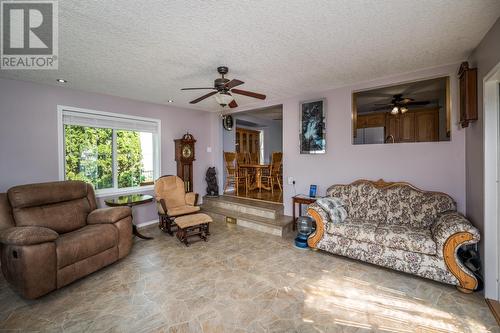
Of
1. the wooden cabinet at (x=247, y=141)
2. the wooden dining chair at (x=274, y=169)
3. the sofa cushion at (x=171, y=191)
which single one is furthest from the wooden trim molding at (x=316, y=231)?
the wooden cabinet at (x=247, y=141)

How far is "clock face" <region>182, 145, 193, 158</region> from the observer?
5041mm

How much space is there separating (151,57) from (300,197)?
3.03m

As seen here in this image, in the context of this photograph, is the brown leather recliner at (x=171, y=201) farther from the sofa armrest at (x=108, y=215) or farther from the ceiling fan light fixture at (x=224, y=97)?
the ceiling fan light fixture at (x=224, y=97)

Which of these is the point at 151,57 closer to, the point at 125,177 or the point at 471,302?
the point at 125,177

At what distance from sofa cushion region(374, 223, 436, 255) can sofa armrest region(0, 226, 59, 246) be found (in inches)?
142

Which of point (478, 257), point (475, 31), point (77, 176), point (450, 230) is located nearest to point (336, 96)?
point (475, 31)

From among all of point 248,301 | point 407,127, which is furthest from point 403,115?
point 248,301

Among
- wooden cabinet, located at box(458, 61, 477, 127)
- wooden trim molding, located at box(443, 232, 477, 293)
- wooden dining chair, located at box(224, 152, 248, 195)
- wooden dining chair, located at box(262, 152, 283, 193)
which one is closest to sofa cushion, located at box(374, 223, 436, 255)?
wooden trim molding, located at box(443, 232, 477, 293)

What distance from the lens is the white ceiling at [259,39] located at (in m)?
1.79

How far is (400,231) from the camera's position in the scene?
270 centimetres

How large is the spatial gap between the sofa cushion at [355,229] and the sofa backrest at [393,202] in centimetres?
21

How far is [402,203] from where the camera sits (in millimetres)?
3104

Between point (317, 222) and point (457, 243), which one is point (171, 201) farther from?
point (457, 243)

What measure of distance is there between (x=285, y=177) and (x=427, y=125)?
3686 mm
